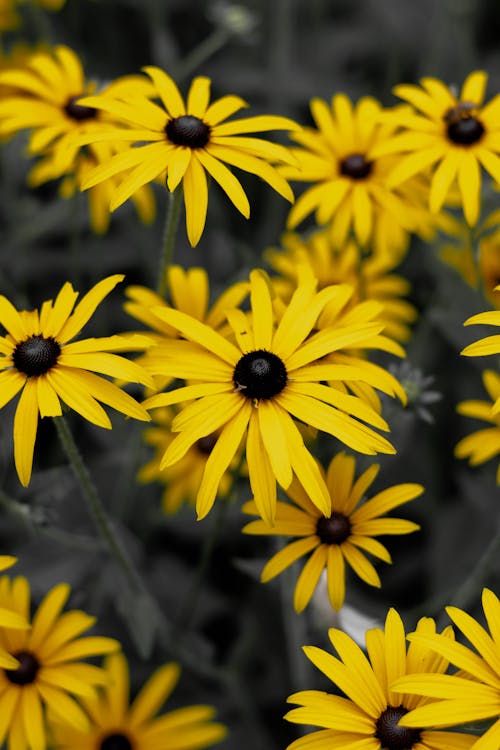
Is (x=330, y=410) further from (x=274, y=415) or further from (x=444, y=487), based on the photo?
(x=444, y=487)

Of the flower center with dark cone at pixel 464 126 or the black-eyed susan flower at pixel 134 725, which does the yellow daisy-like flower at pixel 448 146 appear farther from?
the black-eyed susan flower at pixel 134 725

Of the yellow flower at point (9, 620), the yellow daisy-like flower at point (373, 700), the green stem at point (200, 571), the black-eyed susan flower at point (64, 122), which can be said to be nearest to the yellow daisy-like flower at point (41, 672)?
the yellow flower at point (9, 620)

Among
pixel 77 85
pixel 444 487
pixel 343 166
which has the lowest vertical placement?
pixel 444 487

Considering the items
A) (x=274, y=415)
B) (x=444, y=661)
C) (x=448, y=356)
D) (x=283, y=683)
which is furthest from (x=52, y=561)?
(x=448, y=356)

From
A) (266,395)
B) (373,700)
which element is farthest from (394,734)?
(266,395)

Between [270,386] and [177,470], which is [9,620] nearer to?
[270,386]

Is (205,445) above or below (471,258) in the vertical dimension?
below

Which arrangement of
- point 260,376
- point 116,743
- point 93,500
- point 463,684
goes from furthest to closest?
point 116,743 → point 93,500 → point 260,376 → point 463,684
